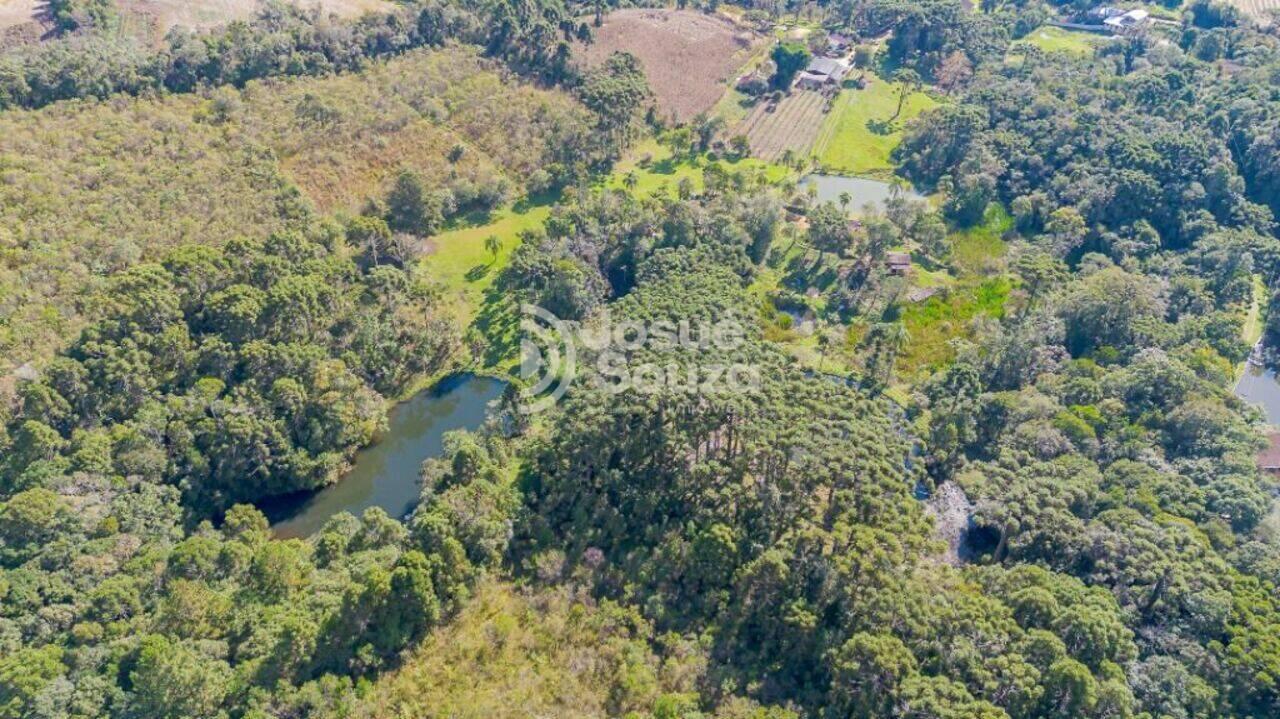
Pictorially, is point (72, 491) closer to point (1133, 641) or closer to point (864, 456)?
point (864, 456)

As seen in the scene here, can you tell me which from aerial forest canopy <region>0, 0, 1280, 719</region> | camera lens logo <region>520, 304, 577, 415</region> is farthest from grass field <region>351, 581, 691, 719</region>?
camera lens logo <region>520, 304, 577, 415</region>

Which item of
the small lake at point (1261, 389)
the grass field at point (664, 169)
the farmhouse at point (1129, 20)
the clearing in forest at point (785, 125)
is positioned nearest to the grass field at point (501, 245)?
the grass field at point (664, 169)

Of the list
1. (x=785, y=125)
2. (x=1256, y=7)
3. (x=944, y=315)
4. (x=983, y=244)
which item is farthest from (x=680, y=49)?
(x=1256, y=7)

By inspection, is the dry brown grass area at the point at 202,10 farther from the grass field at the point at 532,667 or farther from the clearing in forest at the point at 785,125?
the grass field at the point at 532,667

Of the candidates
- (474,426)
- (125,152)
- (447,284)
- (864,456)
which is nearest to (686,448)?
(864,456)

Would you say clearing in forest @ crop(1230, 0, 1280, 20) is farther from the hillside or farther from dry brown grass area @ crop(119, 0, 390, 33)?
dry brown grass area @ crop(119, 0, 390, 33)
